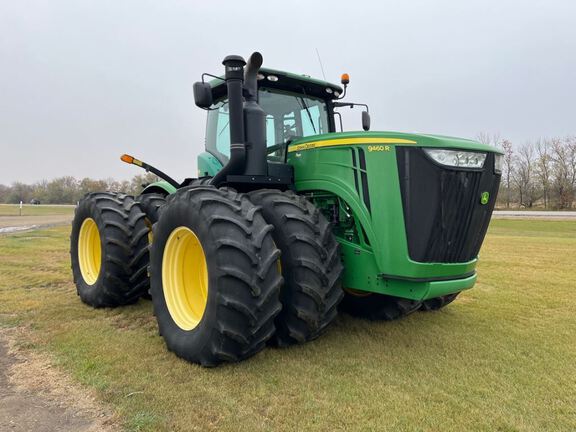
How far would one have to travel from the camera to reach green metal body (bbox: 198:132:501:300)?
338 cm

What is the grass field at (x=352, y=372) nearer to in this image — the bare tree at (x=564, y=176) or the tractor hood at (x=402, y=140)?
the tractor hood at (x=402, y=140)

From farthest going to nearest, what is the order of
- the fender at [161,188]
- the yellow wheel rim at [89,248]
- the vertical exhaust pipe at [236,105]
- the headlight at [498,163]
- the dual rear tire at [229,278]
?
the yellow wheel rim at [89,248] < the fender at [161,188] < the vertical exhaust pipe at [236,105] < the headlight at [498,163] < the dual rear tire at [229,278]

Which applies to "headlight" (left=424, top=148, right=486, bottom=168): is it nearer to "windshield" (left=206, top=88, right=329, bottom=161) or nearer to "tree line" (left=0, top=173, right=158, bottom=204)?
"windshield" (left=206, top=88, right=329, bottom=161)

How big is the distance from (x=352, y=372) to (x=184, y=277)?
1.68 m

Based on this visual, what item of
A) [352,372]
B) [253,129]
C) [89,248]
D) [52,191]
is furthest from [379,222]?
[52,191]

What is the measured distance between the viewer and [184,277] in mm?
3984

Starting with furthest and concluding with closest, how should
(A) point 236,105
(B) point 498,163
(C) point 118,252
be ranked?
1. (C) point 118,252
2. (A) point 236,105
3. (B) point 498,163

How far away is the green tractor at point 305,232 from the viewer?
10.5 feet

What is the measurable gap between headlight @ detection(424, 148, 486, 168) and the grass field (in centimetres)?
155

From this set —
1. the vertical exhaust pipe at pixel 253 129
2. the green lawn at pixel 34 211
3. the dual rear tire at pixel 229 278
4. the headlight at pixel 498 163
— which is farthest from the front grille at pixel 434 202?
the green lawn at pixel 34 211

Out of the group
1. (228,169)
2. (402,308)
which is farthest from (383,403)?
(228,169)

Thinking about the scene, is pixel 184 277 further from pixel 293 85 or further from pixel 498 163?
pixel 498 163

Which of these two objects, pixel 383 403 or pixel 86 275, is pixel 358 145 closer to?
pixel 383 403

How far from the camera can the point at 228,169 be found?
4023 mm
